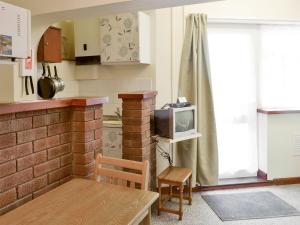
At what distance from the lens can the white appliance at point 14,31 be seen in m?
1.47

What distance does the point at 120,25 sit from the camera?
10.7ft

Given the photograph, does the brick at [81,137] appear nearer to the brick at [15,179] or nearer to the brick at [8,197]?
the brick at [15,179]

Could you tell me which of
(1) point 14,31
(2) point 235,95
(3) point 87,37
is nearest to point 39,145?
(1) point 14,31

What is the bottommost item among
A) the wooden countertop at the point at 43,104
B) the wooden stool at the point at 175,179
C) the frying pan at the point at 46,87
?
the wooden stool at the point at 175,179

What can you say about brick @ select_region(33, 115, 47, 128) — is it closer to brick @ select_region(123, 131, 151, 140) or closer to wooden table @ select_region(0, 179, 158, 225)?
wooden table @ select_region(0, 179, 158, 225)

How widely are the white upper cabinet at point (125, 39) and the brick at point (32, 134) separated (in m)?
1.81

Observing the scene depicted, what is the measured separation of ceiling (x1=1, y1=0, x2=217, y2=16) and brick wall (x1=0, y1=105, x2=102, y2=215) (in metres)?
0.75

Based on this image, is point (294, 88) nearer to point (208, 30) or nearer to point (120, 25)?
point (208, 30)

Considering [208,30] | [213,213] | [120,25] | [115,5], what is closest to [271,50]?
[208,30]

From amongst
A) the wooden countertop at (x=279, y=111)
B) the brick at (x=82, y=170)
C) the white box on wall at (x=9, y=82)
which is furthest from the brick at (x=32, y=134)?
the wooden countertop at (x=279, y=111)

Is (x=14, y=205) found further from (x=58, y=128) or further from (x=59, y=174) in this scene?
(x=58, y=128)

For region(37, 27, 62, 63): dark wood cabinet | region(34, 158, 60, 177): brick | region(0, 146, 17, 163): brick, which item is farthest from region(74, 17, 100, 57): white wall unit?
region(0, 146, 17, 163): brick

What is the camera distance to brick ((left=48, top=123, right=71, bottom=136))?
1671 millimetres

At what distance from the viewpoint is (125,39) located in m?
3.25
